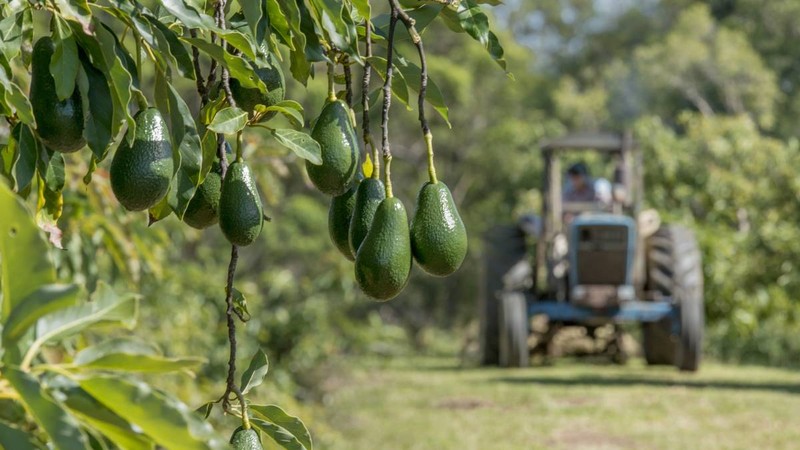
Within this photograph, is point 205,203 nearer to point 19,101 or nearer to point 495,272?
point 19,101

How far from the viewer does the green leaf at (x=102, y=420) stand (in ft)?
2.60

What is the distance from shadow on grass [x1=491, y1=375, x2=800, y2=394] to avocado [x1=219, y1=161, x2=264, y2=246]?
311 inches

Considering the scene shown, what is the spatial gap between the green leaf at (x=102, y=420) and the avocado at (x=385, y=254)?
472 millimetres

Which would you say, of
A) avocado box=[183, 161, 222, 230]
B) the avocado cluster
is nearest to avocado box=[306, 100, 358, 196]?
the avocado cluster

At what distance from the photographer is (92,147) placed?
4.11ft

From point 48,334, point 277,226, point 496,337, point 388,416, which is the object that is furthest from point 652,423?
point 277,226

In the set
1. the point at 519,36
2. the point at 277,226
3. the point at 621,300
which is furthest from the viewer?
the point at 519,36

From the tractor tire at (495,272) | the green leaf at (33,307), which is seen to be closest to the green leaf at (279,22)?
the green leaf at (33,307)

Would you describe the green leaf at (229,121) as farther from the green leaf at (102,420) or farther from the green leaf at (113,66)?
the green leaf at (102,420)

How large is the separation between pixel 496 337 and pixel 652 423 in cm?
343

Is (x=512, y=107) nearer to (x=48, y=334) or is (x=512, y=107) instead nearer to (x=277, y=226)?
(x=277, y=226)

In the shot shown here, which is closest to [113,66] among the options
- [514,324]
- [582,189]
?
[514,324]

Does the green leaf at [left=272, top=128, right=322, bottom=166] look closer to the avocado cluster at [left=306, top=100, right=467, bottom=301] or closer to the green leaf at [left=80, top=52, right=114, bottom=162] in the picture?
the avocado cluster at [left=306, top=100, right=467, bottom=301]

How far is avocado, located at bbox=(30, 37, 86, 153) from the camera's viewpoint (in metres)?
1.23
